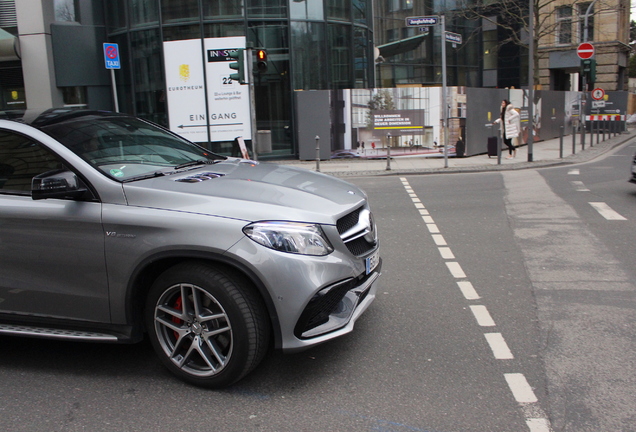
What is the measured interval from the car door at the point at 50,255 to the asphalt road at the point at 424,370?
511 mm

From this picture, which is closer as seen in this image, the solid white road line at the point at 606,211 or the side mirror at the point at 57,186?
the side mirror at the point at 57,186

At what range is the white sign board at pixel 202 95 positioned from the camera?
20.7 meters

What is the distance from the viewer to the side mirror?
377 cm

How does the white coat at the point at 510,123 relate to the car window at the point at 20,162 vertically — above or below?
below

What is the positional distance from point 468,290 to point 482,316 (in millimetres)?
744

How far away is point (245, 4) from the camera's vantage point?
20.5 meters

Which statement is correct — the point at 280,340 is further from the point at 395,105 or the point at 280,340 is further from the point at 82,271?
the point at 395,105

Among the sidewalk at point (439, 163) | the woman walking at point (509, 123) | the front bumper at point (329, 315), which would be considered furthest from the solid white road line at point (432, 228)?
the woman walking at point (509, 123)

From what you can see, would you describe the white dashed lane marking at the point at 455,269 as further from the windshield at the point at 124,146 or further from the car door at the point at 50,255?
the car door at the point at 50,255

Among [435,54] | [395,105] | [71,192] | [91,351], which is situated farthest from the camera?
[435,54]

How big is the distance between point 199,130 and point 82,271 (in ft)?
57.2

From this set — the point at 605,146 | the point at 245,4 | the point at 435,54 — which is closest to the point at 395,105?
the point at 245,4

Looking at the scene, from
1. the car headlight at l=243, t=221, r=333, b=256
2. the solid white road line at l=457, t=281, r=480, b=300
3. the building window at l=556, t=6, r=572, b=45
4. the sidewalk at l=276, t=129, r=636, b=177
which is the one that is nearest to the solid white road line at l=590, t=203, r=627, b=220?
the solid white road line at l=457, t=281, r=480, b=300

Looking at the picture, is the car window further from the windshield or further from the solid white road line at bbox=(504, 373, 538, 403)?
the solid white road line at bbox=(504, 373, 538, 403)
